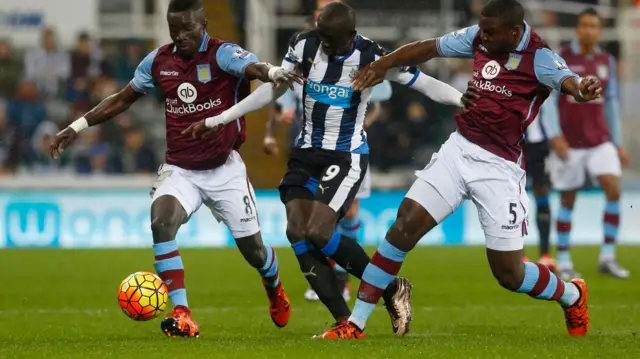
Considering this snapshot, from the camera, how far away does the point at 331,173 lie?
7891 mm

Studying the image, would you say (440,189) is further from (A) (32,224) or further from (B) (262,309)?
(A) (32,224)

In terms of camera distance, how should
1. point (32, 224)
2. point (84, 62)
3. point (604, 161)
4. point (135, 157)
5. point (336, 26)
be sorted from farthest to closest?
1. point (84, 62)
2. point (135, 157)
3. point (32, 224)
4. point (604, 161)
5. point (336, 26)

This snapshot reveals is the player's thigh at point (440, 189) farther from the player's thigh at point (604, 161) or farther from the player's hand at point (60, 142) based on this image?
the player's thigh at point (604, 161)

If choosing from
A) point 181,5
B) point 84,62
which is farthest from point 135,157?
point 181,5

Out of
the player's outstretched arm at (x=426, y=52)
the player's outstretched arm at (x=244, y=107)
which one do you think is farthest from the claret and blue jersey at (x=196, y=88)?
the player's outstretched arm at (x=426, y=52)

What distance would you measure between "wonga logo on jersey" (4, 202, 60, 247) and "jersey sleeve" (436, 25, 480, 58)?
1050 cm

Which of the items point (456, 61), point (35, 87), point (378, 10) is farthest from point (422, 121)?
point (35, 87)

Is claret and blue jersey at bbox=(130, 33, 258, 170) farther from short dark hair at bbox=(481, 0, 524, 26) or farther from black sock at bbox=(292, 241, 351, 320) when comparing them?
short dark hair at bbox=(481, 0, 524, 26)

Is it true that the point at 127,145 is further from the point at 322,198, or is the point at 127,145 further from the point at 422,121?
the point at 322,198

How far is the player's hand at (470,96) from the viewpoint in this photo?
7191mm

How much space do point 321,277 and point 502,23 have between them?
6.70 feet

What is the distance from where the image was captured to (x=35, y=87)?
1866cm

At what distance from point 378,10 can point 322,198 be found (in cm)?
1232

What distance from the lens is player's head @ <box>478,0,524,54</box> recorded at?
22.9ft
